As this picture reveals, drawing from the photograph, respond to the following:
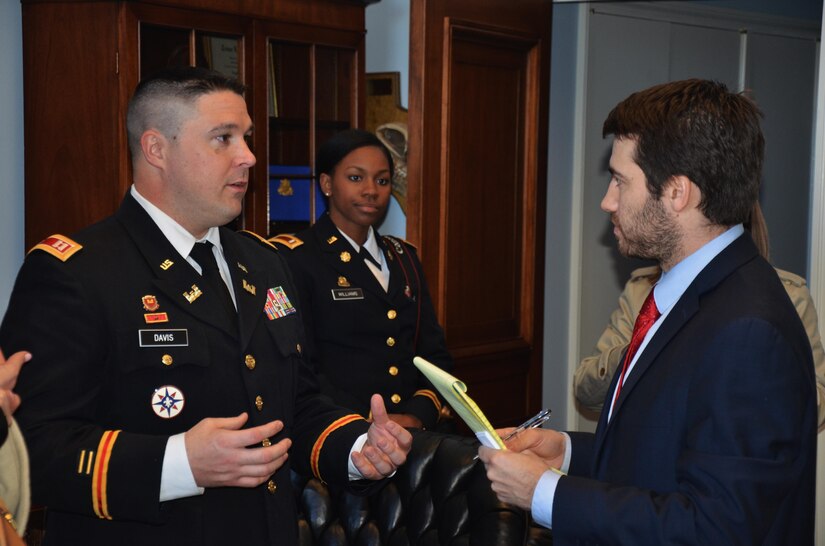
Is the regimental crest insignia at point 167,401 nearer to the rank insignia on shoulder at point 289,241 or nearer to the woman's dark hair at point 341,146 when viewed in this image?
the rank insignia on shoulder at point 289,241

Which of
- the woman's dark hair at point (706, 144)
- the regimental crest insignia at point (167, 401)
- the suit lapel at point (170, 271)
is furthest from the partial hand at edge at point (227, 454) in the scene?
the woman's dark hair at point (706, 144)

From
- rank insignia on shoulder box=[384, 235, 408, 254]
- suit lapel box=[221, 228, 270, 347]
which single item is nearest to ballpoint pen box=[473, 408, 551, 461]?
suit lapel box=[221, 228, 270, 347]

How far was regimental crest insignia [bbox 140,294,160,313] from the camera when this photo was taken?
6.20 feet

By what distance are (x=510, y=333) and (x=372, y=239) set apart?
121cm

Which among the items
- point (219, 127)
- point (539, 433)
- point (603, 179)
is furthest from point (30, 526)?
point (603, 179)

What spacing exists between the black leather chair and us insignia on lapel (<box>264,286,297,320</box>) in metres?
0.45

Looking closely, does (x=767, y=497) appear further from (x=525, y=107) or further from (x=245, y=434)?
(x=525, y=107)

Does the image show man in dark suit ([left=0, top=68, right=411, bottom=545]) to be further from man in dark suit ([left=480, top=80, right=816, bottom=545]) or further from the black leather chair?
man in dark suit ([left=480, top=80, right=816, bottom=545])

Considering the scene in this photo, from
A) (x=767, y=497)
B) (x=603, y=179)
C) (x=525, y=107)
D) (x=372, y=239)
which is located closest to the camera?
(x=767, y=497)

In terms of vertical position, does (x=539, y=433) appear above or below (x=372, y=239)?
below

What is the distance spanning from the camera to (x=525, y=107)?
4.36 metres

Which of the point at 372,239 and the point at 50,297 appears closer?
the point at 50,297

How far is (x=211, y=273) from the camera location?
2.04 metres

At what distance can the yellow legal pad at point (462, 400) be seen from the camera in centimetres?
166
